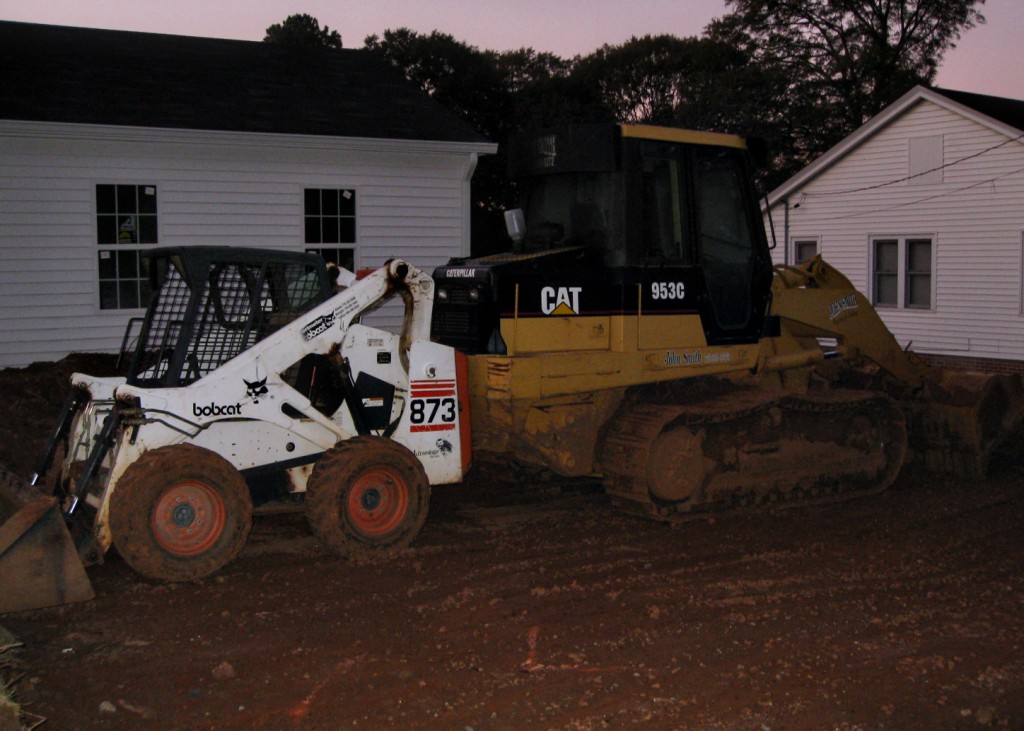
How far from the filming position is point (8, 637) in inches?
219

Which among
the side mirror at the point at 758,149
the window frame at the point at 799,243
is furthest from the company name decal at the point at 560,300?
the window frame at the point at 799,243

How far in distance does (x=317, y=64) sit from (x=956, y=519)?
1278cm

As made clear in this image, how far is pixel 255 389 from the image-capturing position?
7.02 meters

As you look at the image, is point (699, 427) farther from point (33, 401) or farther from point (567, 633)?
point (33, 401)

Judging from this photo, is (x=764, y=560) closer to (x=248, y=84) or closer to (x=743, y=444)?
(x=743, y=444)

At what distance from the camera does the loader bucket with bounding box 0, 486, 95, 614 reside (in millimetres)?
6109

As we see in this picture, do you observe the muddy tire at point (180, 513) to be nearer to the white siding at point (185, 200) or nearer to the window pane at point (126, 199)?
the white siding at point (185, 200)

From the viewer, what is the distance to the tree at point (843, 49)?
35.6 m

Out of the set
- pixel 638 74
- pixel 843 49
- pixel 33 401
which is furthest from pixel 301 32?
pixel 33 401

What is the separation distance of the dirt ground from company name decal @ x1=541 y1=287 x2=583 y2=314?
1632 mm

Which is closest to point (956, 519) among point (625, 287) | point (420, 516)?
point (625, 287)

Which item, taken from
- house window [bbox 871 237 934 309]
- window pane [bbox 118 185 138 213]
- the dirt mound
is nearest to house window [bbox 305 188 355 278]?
window pane [bbox 118 185 138 213]

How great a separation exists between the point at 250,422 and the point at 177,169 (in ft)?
26.7

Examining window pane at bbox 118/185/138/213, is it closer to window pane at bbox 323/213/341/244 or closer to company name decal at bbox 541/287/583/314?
window pane at bbox 323/213/341/244
